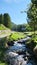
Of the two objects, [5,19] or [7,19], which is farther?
[5,19]

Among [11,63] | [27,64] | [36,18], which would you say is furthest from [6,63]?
[36,18]

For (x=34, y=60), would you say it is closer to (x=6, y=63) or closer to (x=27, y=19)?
(x=6, y=63)

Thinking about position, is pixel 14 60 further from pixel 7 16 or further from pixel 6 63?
pixel 7 16

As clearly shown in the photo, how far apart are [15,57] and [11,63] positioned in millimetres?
3591

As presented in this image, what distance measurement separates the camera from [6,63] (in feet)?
92.3

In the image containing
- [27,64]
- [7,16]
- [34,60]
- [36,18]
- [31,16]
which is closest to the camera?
[27,64]

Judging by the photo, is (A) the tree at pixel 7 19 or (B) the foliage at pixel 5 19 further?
(B) the foliage at pixel 5 19

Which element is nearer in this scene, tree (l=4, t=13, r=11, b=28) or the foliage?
tree (l=4, t=13, r=11, b=28)

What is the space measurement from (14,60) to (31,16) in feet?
79.4

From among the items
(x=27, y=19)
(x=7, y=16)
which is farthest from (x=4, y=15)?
(x=27, y=19)

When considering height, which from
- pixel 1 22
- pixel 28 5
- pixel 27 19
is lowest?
pixel 1 22

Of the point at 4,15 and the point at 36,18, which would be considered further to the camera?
the point at 4,15

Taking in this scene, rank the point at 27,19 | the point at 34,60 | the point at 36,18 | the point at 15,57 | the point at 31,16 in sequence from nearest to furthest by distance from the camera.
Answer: the point at 34,60 → the point at 15,57 → the point at 36,18 → the point at 31,16 → the point at 27,19

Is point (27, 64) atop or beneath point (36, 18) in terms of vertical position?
beneath
